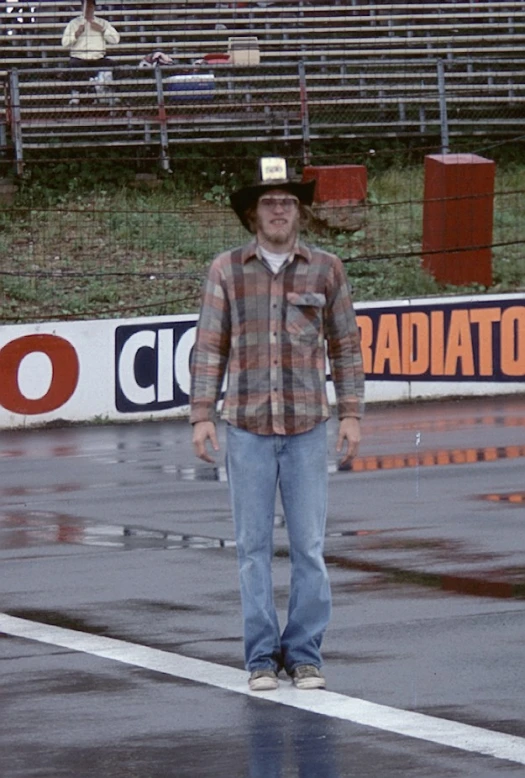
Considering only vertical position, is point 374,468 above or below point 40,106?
below

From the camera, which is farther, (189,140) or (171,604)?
(189,140)

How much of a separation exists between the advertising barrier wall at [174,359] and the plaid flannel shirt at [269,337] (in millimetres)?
12698

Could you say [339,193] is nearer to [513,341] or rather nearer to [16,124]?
[513,341]

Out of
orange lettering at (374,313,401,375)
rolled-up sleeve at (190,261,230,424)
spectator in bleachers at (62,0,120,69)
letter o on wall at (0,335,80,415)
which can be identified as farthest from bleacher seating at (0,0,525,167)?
rolled-up sleeve at (190,261,230,424)

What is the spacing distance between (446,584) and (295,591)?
91.8 inches

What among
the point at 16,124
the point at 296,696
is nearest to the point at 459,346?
the point at 16,124

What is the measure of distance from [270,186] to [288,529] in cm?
134

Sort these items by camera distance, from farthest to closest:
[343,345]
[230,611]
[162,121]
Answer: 1. [162,121]
2. [230,611]
3. [343,345]

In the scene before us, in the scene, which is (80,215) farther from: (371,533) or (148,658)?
(148,658)

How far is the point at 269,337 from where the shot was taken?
6.46 meters

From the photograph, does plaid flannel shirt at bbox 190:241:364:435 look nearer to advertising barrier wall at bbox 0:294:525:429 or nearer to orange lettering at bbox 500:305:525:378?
advertising barrier wall at bbox 0:294:525:429

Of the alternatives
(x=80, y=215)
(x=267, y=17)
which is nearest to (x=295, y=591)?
(x=80, y=215)

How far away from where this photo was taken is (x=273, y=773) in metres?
5.48

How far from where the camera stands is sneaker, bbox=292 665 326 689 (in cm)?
655
